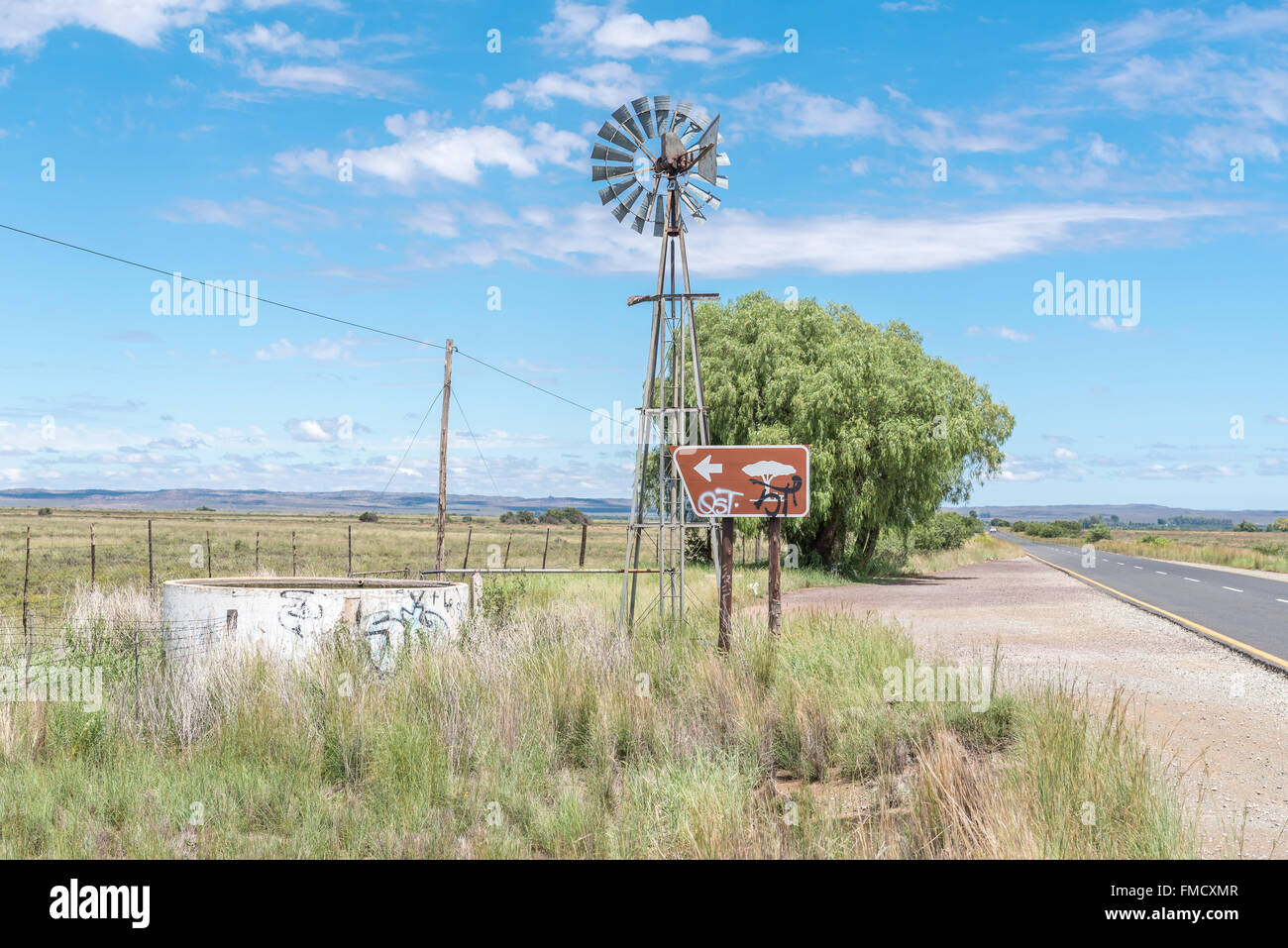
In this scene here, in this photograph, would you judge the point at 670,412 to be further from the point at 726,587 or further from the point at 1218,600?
the point at 1218,600

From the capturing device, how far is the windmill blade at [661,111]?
49.7 ft

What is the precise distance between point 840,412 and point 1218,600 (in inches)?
476

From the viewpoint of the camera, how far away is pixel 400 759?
803 cm

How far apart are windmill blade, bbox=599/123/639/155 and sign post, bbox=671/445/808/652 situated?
667 centimetres


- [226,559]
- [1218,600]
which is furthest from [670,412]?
[226,559]

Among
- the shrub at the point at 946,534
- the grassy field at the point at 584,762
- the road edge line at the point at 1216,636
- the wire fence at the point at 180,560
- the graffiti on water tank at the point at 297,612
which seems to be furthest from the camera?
the shrub at the point at 946,534

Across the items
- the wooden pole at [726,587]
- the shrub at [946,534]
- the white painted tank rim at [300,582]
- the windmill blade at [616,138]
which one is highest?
the windmill blade at [616,138]

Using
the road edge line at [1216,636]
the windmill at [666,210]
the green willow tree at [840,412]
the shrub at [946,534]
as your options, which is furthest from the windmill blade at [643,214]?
the shrub at [946,534]

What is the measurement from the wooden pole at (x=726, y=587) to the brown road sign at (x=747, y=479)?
31cm

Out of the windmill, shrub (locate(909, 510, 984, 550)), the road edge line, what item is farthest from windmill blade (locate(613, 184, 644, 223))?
shrub (locate(909, 510, 984, 550))

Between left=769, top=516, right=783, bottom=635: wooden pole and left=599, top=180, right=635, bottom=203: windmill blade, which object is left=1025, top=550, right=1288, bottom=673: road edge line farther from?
left=599, top=180, right=635, bottom=203: windmill blade

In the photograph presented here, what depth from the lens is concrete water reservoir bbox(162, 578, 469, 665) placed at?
485 inches

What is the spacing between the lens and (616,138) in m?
15.6

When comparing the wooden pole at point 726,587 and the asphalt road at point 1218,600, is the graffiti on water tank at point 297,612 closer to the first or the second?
the wooden pole at point 726,587
